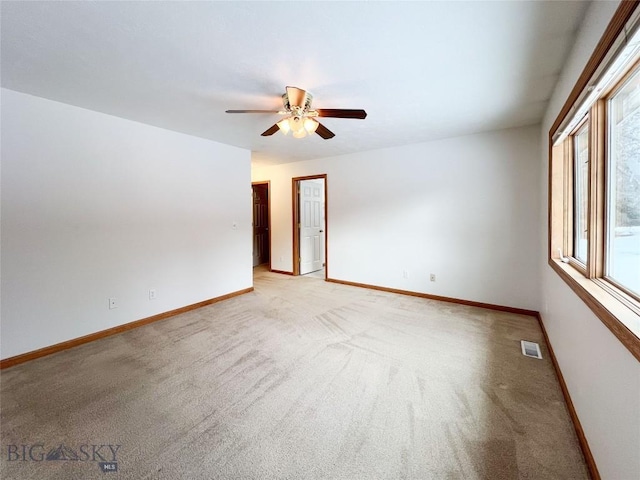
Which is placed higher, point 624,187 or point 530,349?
point 624,187

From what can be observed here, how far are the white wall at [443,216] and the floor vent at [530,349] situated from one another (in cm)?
97

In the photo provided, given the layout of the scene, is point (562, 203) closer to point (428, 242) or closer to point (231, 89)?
point (428, 242)

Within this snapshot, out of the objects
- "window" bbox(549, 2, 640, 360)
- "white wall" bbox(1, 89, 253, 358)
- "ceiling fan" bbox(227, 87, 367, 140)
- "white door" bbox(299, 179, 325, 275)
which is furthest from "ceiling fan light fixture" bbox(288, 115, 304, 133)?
"white door" bbox(299, 179, 325, 275)

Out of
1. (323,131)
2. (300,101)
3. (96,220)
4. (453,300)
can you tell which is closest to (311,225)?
(453,300)

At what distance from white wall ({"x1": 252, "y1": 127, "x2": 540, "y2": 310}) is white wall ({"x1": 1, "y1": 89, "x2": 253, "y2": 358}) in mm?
2088

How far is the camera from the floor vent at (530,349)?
236 centimetres

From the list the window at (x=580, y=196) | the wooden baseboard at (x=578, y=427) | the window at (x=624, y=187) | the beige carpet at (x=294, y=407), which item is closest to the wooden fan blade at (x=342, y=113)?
the window at (x=624, y=187)

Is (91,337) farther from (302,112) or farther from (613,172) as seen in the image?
(613,172)

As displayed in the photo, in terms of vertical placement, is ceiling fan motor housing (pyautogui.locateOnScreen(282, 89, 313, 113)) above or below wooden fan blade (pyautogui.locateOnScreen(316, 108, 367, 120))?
above

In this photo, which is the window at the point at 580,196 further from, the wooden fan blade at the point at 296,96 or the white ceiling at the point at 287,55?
the wooden fan blade at the point at 296,96

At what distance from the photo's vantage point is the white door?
18.5ft

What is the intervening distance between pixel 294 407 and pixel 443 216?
3145 mm

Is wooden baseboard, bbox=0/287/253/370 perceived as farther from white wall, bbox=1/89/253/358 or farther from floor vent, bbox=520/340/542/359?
floor vent, bbox=520/340/542/359

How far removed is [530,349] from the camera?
97.0 inches
